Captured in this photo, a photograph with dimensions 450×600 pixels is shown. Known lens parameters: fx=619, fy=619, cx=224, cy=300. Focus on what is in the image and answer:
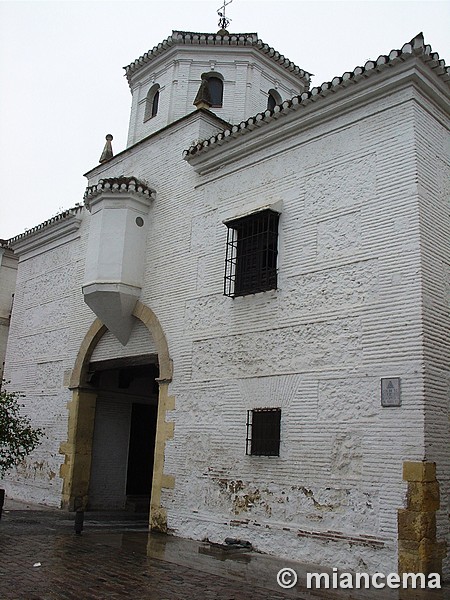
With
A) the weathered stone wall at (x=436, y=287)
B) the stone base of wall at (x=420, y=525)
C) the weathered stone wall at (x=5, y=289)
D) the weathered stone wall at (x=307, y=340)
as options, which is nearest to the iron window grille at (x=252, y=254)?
the weathered stone wall at (x=307, y=340)

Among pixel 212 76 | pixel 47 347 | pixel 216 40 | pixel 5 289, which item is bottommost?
pixel 47 347

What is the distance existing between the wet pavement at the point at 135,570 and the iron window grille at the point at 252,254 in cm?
360

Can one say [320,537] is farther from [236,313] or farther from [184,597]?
[236,313]

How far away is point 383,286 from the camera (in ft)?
24.3

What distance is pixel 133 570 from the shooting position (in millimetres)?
6762

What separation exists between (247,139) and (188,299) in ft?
8.85

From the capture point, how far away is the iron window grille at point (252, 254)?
29.1 feet

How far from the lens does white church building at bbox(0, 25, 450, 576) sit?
7020 mm

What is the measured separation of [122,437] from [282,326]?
6.18 metres

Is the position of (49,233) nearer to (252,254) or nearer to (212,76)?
(212,76)

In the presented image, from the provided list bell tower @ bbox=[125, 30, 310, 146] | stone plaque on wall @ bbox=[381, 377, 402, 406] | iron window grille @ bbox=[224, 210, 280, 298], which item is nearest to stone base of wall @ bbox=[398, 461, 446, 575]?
stone plaque on wall @ bbox=[381, 377, 402, 406]

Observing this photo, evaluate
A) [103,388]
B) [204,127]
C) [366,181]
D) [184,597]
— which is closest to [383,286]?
[366,181]

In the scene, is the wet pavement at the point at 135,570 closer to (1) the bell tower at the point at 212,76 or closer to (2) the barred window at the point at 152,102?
(1) the bell tower at the point at 212,76

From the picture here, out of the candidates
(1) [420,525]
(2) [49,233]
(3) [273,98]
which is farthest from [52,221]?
(1) [420,525]
